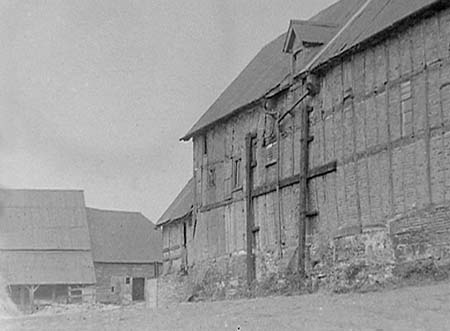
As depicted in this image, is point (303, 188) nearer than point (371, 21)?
No

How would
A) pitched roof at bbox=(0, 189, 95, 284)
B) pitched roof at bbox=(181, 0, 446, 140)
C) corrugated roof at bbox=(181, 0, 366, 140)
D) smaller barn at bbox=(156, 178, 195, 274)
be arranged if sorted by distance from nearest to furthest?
pitched roof at bbox=(181, 0, 446, 140) < corrugated roof at bbox=(181, 0, 366, 140) < smaller barn at bbox=(156, 178, 195, 274) < pitched roof at bbox=(0, 189, 95, 284)

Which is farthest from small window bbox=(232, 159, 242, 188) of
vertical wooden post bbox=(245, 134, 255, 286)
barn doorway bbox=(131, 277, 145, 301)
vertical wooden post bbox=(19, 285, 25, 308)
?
barn doorway bbox=(131, 277, 145, 301)

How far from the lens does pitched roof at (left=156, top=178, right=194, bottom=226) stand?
36828 mm

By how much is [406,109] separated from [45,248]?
33.4 metres

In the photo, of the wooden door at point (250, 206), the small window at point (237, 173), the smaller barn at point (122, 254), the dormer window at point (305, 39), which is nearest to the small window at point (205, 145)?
the small window at point (237, 173)

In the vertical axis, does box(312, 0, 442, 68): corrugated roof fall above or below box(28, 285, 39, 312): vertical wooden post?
above

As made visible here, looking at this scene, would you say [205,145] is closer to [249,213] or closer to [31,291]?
[249,213]

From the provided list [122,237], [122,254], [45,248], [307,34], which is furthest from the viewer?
[122,237]

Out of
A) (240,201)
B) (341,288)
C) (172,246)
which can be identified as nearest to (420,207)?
(341,288)

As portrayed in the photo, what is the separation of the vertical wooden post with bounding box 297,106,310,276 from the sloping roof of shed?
27.8 m

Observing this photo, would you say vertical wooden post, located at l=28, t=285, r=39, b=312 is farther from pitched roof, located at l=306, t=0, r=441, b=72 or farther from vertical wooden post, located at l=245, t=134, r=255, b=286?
pitched roof, located at l=306, t=0, r=441, b=72

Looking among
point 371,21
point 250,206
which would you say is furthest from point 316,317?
point 250,206

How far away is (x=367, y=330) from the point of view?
411 inches

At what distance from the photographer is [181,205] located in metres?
38.5
